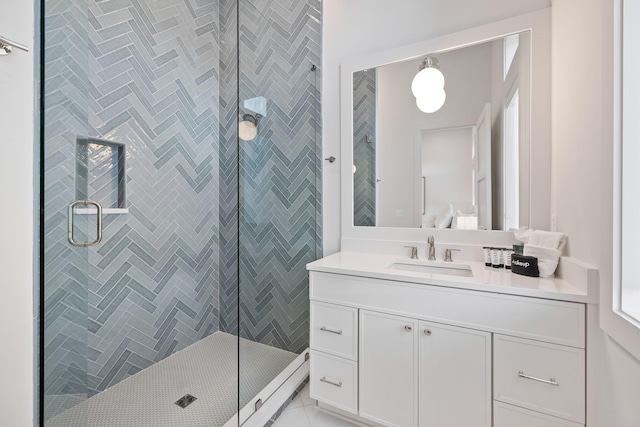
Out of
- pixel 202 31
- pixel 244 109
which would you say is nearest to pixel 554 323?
pixel 244 109

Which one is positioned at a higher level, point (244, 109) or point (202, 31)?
point (202, 31)

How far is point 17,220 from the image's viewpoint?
40.2 inches

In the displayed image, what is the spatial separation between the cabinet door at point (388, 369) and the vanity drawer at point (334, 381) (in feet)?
0.14

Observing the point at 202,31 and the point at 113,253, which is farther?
the point at 202,31

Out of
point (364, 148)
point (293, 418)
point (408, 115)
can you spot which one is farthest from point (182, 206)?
point (408, 115)

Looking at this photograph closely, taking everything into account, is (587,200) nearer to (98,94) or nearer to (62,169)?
(62,169)

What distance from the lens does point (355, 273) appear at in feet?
4.54

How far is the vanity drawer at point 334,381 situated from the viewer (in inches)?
54.9

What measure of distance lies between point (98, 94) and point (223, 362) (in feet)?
6.65

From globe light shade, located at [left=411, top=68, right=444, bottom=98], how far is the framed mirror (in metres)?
0.03

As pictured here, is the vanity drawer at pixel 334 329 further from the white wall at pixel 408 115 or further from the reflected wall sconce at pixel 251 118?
the reflected wall sconce at pixel 251 118

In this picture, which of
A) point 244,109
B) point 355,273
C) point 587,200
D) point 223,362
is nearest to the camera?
point 587,200

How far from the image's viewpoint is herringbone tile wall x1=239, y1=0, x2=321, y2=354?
1708 millimetres

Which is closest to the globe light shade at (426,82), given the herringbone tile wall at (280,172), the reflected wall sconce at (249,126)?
the herringbone tile wall at (280,172)
